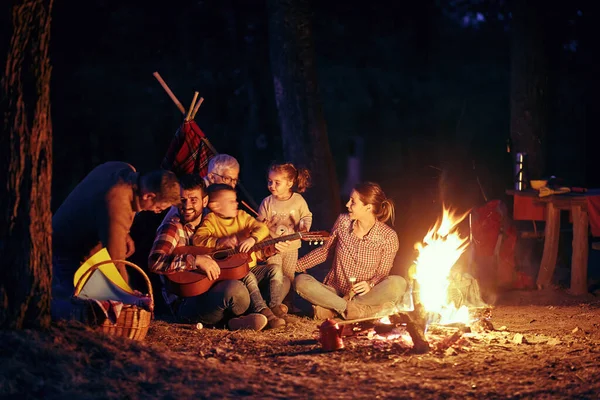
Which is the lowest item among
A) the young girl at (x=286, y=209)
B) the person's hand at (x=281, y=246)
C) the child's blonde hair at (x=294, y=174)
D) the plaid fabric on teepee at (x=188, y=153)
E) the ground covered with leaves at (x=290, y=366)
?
the ground covered with leaves at (x=290, y=366)

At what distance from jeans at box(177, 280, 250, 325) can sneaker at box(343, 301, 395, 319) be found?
992 mm

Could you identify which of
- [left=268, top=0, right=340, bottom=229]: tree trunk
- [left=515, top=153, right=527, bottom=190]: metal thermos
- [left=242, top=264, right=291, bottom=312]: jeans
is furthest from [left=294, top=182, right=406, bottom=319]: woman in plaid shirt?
[left=515, top=153, right=527, bottom=190]: metal thermos

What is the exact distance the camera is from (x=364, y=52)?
19.5 meters

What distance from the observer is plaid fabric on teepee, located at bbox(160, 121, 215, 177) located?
9.57 meters

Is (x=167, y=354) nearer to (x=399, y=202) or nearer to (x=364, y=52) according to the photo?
(x=399, y=202)

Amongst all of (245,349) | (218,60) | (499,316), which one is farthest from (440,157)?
(245,349)

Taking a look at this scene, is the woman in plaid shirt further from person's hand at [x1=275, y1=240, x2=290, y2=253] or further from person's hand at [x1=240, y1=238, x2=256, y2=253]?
person's hand at [x1=240, y1=238, x2=256, y2=253]

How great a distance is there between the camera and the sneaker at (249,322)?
746 centimetres

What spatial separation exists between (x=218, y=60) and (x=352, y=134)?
A: 3453 mm

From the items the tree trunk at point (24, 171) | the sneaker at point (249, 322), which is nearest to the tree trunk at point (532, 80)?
the sneaker at point (249, 322)

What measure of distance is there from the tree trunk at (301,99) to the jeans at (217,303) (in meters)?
4.01

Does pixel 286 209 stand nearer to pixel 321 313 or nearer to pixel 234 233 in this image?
pixel 234 233

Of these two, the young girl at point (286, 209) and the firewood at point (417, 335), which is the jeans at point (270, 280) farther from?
the firewood at point (417, 335)

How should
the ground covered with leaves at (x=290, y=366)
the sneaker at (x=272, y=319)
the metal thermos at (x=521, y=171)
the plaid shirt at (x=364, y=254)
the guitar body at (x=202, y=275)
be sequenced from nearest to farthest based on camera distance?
the ground covered with leaves at (x=290, y=366), the guitar body at (x=202, y=275), the sneaker at (x=272, y=319), the plaid shirt at (x=364, y=254), the metal thermos at (x=521, y=171)
